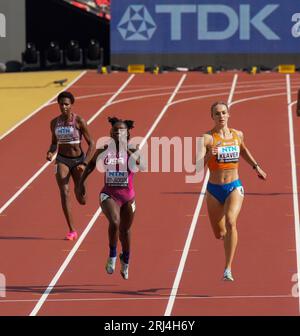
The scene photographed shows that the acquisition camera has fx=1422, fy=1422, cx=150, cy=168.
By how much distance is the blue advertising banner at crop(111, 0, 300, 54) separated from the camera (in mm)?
37656

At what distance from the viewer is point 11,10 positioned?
39.9 metres

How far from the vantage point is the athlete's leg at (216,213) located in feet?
53.5

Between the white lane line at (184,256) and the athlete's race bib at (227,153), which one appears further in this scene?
the athlete's race bib at (227,153)

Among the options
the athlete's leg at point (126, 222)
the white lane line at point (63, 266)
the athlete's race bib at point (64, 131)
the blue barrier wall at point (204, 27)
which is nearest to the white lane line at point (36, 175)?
the white lane line at point (63, 266)

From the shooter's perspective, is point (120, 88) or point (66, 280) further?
point (120, 88)

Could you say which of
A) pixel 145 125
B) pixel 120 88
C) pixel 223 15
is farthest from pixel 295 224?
pixel 223 15

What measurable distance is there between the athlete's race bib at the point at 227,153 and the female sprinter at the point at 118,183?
94cm

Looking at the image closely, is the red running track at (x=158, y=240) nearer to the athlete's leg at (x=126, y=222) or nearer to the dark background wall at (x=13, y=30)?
the athlete's leg at (x=126, y=222)

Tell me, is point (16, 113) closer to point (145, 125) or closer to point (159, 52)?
point (145, 125)

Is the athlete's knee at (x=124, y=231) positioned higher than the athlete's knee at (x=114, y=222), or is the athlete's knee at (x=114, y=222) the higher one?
the athlete's knee at (x=114, y=222)

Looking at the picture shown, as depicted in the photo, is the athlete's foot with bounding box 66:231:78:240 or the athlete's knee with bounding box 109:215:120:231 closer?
the athlete's knee with bounding box 109:215:120:231

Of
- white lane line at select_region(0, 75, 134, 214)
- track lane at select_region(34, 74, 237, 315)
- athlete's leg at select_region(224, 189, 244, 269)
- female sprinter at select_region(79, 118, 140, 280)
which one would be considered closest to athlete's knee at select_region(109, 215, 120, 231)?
female sprinter at select_region(79, 118, 140, 280)

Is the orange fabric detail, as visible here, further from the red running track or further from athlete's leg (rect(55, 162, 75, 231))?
athlete's leg (rect(55, 162, 75, 231))

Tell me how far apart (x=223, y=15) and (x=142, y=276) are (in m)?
21.3
